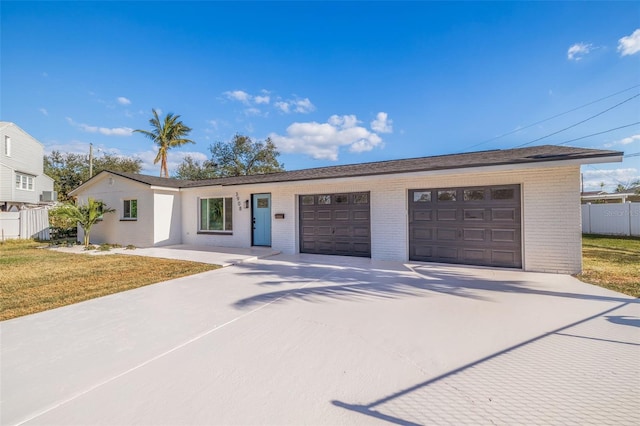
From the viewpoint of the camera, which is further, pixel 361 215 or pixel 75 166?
pixel 75 166

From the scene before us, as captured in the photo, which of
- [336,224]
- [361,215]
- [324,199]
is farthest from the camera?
[324,199]

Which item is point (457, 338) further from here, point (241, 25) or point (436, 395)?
point (241, 25)

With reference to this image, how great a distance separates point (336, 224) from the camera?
9297 millimetres

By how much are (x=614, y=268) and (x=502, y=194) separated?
3.35 meters

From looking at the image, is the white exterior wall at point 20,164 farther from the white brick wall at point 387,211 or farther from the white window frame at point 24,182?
the white brick wall at point 387,211

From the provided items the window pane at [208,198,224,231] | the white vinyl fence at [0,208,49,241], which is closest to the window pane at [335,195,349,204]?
the window pane at [208,198,224,231]

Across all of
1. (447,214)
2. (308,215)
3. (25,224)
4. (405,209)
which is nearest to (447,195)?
(447,214)

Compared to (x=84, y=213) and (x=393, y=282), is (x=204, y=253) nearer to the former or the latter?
(x=84, y=213)

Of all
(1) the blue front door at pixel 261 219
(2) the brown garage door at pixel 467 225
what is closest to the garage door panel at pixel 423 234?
(2) the brown garage door at pixel 467 225

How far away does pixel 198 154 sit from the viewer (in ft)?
107

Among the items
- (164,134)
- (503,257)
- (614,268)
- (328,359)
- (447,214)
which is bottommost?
(328,359)

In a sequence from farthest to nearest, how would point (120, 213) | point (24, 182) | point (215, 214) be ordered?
point (24, 182) < point (120, 213) < point (215, 214)

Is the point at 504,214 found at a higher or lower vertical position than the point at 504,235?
higher

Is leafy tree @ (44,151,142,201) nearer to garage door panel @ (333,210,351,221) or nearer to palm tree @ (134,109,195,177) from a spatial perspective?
palm tree @ (134,109,195,177)
